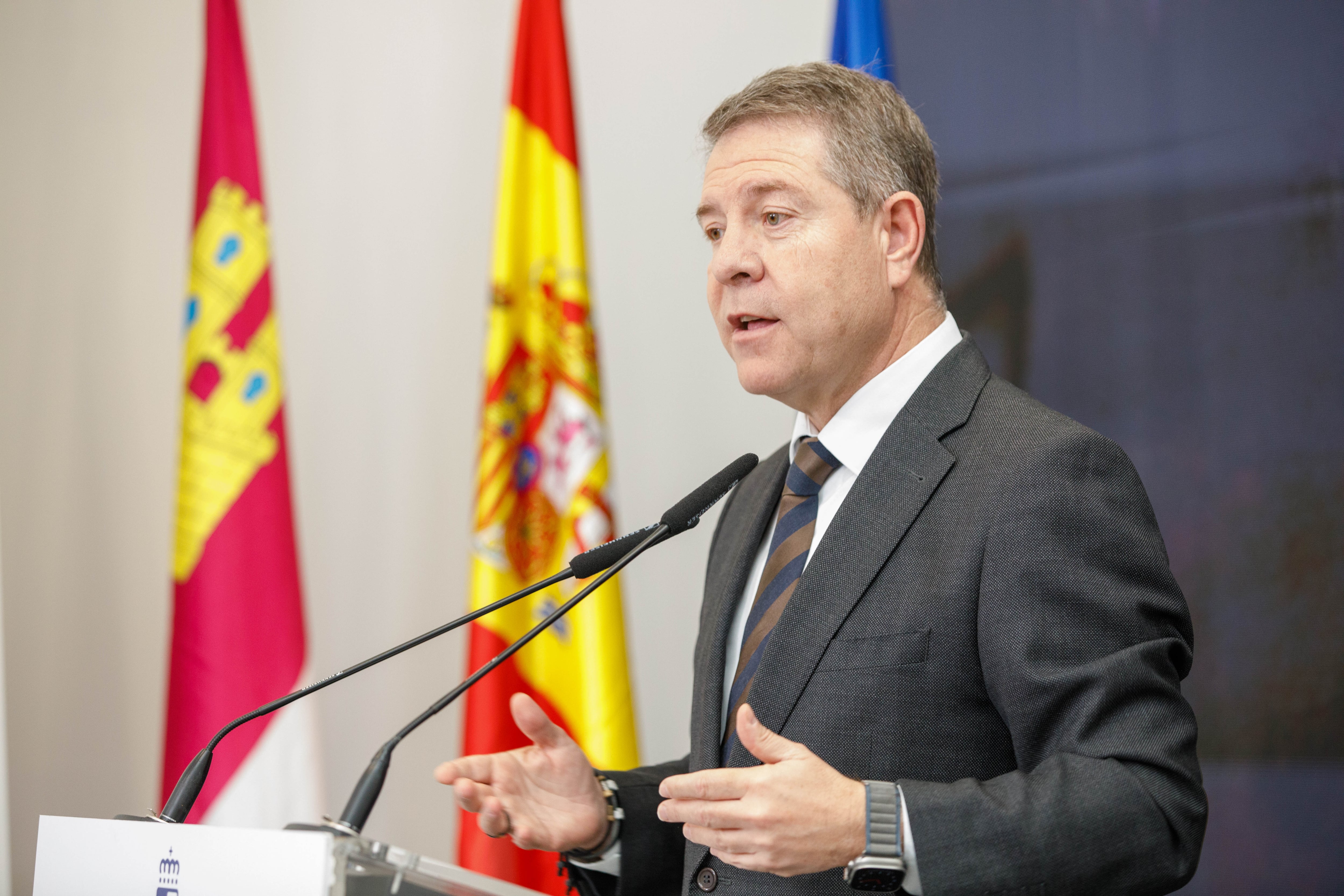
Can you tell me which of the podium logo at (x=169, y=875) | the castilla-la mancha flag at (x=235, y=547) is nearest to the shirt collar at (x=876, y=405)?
the podium logo at (x=169, y=875)

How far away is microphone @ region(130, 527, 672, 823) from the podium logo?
5 cm

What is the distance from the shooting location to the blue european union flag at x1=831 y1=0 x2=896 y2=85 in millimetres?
2771

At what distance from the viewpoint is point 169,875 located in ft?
3.34

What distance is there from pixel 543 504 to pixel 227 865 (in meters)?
1.76

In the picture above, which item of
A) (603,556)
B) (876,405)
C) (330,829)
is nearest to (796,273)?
(876,405)

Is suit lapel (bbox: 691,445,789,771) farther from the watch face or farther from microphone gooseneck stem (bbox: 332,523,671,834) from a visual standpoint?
the watch face

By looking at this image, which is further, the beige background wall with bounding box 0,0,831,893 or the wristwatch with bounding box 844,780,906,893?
the beige background wall with bounding box 0,0,831,893

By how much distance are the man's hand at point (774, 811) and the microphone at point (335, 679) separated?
12.6 inches

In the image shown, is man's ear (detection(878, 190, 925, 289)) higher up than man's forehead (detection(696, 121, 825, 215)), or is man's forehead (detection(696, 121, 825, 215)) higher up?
man's forehead (detection(696, 121, 825, 215))

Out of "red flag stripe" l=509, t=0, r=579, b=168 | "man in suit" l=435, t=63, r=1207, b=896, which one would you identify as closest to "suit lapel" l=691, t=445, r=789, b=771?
"man in suit" l=435, t=63, r=1207, b=896

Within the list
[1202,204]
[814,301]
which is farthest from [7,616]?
[1202,204]

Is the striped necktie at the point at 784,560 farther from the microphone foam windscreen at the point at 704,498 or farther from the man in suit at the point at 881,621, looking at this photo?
the microphone foam windscreen at the point at 704,498

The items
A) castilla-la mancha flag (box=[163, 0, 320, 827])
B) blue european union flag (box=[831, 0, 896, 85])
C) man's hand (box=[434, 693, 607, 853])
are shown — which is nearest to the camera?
man's hand (box=[434, 693, 607, 853])

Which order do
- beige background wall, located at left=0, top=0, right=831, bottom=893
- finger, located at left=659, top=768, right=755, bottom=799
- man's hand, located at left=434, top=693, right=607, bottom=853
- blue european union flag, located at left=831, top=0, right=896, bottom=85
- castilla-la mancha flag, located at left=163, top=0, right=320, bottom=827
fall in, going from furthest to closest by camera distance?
beige background wall, located at left=0, top=0, right=831, bottom=893 < blue european union flag, located at left=831, top=0, right=896, bottom=85 < castilla-la mancha flag, located at left=163, top=0, right=320, bottom=827 < man's hand, located at left=434, top=693, right=607, bottom=853 < finger, located at left=659, top=768, right=755, bottom=799
